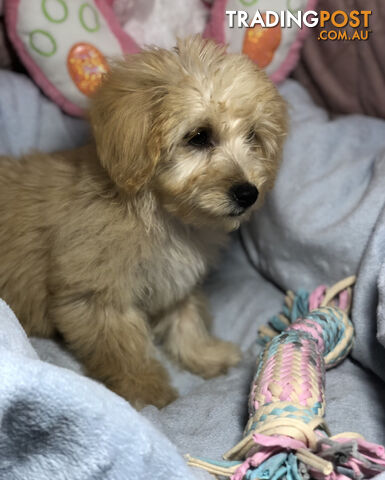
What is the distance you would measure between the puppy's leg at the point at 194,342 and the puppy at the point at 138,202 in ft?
0.11

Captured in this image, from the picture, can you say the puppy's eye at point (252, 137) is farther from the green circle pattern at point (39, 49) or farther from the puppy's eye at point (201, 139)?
the green circle pattern at point (39, 49)

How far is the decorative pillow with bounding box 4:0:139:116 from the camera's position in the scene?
90.8 inches

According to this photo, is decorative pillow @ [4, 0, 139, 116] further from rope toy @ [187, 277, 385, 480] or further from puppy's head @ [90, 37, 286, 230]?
rope toy @ [187, 277, 385, 480]

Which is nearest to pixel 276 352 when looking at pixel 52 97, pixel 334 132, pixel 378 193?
pixel 378 193

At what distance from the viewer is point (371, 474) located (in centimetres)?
140

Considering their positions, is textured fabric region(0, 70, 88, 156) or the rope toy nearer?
the rope toy

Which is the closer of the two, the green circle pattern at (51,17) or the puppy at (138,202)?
the puppy at (138,202)

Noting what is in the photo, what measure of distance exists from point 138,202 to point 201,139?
26 cm

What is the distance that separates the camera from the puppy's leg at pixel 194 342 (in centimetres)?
220

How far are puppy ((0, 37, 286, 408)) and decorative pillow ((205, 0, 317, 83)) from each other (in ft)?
2.00

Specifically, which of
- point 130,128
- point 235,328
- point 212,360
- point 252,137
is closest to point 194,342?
point 212,360

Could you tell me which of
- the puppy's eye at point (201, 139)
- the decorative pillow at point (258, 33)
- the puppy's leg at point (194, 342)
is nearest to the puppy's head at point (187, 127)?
the puppy's eye at point (201, 139)

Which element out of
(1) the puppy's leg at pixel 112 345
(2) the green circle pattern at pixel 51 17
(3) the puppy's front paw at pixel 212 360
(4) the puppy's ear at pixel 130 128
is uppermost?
(2) the green circle pattern at pixel 51 17

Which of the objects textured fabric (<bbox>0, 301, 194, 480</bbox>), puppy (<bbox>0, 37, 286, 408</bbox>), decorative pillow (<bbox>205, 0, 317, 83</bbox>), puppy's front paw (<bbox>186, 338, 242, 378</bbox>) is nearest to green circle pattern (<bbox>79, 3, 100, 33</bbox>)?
decorative pillow (<bbox>205, 0, 317, 83</bbox>)
